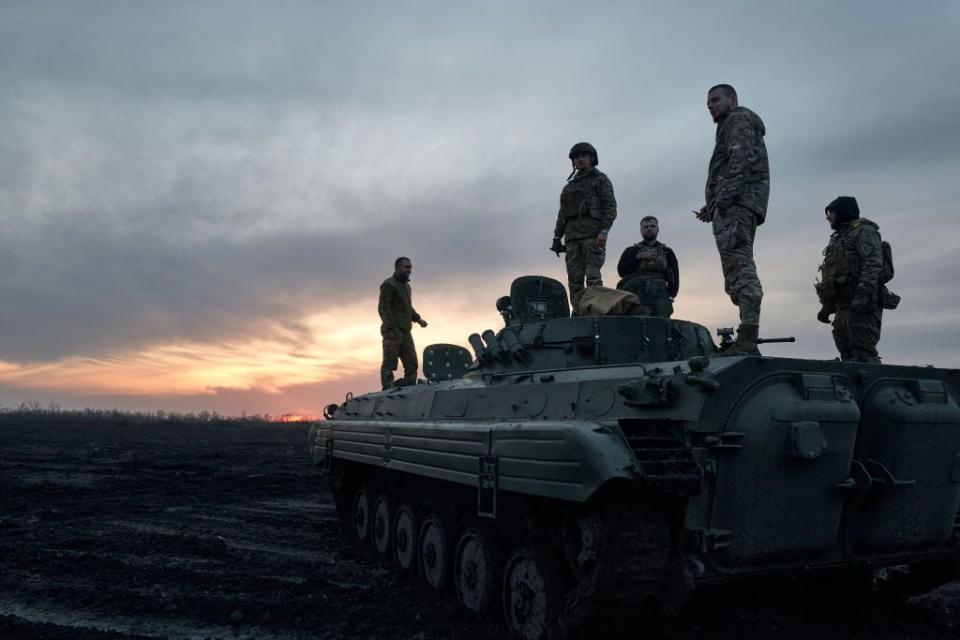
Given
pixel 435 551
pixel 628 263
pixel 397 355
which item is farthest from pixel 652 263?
pixel 397 355

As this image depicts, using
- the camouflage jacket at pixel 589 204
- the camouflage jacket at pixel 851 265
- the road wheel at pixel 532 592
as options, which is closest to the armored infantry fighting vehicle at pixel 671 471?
the road wheel at pixel 532 592

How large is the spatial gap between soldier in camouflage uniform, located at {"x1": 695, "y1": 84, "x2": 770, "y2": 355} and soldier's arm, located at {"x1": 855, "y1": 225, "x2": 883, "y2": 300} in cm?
163

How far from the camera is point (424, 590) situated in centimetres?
736

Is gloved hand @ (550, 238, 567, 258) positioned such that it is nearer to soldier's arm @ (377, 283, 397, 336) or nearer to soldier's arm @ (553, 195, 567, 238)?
soldier's arm @ (553, 195, 567, 238)

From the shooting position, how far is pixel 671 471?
4438 millimetres

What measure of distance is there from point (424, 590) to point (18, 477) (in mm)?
11900

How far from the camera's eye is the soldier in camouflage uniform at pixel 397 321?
38.9 feet

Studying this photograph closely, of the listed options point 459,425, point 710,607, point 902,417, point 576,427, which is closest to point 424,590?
point 459,425

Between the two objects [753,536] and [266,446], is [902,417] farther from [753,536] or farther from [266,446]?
[266,446]

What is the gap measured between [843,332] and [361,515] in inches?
230

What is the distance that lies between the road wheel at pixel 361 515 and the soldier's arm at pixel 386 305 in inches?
106

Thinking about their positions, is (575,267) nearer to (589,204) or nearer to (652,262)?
(589,204)

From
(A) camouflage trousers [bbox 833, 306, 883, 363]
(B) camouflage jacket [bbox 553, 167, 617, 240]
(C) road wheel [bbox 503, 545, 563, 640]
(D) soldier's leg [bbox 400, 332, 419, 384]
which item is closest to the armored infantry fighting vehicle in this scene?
(C) road wheel [bbox 503, 545, 563, 640]

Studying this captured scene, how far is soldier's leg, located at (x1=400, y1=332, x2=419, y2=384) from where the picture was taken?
478 inches
